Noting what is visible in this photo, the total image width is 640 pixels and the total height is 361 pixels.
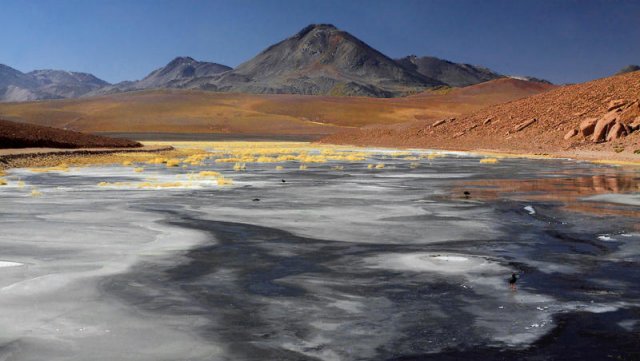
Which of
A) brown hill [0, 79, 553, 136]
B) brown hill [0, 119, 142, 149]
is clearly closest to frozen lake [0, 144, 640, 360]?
brown hill [0, 119, 142, 149]

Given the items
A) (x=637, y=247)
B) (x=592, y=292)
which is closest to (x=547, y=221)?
(x=637, y=247)

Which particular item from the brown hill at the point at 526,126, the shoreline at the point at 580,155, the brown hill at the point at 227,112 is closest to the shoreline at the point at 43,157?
the shoreline at the point at 580,155

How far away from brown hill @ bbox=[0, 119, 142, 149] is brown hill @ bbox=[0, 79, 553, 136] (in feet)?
223

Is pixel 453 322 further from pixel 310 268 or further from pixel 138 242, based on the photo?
pixel 138 242

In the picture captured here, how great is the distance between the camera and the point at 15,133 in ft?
163

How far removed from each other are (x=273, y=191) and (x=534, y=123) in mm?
51201

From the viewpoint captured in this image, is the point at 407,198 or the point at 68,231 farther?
the point at 407,198

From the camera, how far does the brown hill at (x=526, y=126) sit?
206ft

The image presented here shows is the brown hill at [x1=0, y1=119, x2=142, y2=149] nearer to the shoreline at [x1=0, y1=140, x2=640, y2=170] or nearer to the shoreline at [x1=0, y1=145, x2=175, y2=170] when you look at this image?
the shoreline at [x1=0, y1=140, x2=640, y2=170]

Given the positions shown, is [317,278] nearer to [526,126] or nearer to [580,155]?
[580,155]

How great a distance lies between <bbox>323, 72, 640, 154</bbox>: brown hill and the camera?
62781mm

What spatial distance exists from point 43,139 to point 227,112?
110m

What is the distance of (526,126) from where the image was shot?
69188mm

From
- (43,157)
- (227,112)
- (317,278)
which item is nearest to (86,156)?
(43,157)
